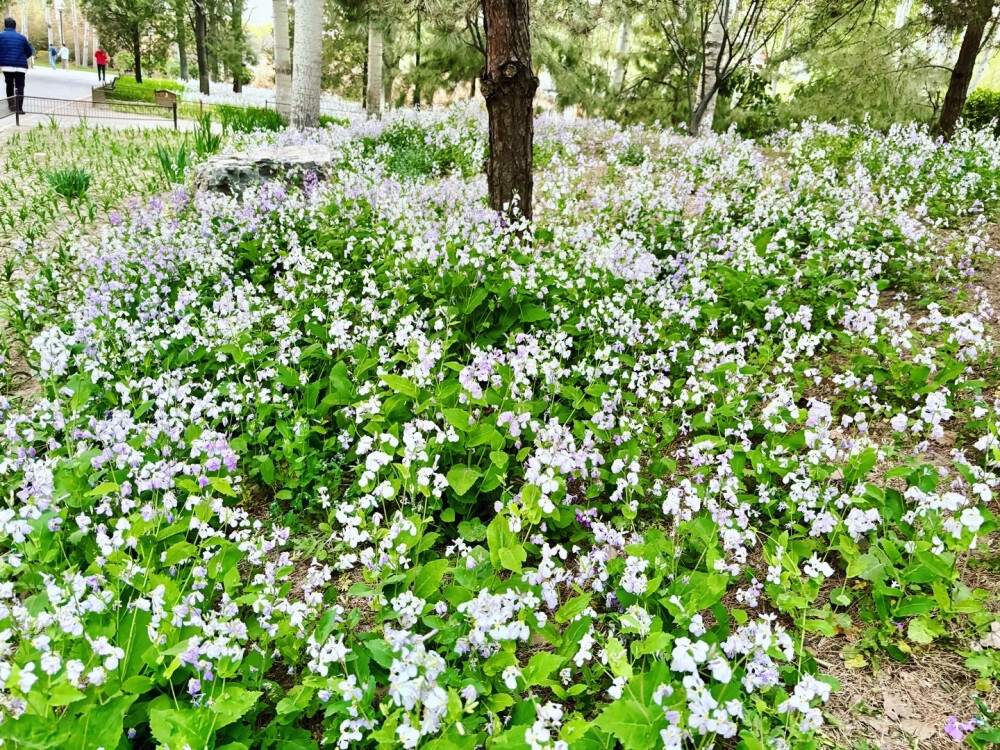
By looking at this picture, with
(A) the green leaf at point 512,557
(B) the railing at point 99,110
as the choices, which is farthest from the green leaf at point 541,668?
(B) the railing at point 99,110

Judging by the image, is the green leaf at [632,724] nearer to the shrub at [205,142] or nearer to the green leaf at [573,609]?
the green leaf at [573,609]

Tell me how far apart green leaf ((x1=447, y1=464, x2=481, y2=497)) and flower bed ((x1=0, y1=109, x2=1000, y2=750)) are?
0.02 meters

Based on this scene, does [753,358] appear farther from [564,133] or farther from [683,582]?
[564,133]

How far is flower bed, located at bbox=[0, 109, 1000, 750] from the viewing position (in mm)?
2125

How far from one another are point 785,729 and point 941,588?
991mm

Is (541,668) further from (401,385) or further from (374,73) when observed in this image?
(374,73)

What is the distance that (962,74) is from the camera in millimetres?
9586

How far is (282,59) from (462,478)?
42.0 feet

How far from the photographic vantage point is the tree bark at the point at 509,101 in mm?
5227

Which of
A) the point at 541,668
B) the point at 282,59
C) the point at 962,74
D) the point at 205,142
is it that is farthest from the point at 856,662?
the point at 282,59

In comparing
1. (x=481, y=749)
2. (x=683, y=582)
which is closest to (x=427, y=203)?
(x=683, y=582)

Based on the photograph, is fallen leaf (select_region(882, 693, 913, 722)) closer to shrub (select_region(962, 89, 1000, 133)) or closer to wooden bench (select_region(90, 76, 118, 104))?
shrub (select_region(962, 89, 1000, 133))

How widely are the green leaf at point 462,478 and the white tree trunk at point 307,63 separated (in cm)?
1048

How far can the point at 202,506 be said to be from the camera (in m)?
2.76
